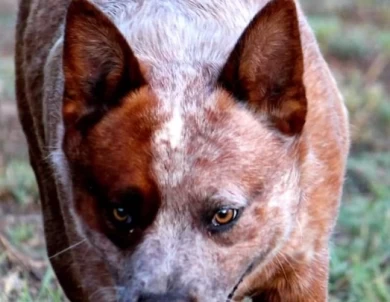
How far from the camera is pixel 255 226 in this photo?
409 cm

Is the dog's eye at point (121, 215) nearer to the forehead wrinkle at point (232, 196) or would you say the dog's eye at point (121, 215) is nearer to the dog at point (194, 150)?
the dog at point (194, 150)

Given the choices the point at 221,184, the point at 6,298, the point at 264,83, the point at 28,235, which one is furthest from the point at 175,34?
the point at 28,235

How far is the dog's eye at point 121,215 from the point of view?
12.9 ft

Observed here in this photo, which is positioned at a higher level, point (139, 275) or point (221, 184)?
point (221, 184)

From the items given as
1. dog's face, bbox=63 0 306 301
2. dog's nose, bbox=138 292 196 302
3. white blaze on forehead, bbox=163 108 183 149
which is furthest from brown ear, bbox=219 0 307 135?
dog's nose, bbox=138 292 196 302

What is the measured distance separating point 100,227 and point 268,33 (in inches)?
34.3

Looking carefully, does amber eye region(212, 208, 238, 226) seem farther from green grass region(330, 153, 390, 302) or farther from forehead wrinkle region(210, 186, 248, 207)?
green grass region(330, 153, 390, 302)

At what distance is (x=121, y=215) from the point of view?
3.96 m

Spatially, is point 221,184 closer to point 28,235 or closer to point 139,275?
point 139,275

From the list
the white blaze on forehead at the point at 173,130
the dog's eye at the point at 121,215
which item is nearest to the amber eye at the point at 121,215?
the dog's eye at the point at 121,215

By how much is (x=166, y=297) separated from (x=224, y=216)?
35 centimetres

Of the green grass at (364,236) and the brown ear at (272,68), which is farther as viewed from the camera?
the green grass at (364,236)

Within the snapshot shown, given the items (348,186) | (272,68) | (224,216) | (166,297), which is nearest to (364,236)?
(348,186)

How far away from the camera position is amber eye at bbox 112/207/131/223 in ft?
12.9
